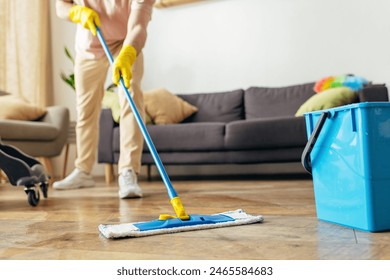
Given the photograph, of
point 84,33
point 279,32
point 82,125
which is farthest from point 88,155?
point 279,32

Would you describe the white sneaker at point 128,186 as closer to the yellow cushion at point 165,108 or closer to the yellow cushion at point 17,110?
the yellow cushion at point 165,108

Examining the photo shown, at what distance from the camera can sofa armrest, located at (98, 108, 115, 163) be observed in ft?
10.0

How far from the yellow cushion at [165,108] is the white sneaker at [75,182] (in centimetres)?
87

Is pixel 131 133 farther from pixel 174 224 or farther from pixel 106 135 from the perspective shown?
pixel 106 135

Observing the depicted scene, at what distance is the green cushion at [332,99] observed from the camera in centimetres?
254

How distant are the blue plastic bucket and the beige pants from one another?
1.06 meters

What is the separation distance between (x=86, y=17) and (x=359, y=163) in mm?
1336

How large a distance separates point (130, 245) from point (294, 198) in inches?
36.6

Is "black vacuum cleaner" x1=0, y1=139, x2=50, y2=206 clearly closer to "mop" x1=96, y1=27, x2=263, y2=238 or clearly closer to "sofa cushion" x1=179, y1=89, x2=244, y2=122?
"mop" x1=96, y1=27, x2=263, y2=238

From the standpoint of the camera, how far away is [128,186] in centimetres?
187

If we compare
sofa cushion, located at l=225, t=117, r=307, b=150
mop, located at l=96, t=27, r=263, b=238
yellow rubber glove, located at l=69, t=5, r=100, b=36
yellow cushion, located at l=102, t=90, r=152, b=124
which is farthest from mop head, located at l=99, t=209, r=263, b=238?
yellow cushion, located at l=102, t=90, r=152, b=124

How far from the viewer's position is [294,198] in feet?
5.56

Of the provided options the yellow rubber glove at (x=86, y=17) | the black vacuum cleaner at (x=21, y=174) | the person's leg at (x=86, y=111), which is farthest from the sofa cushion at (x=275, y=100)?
the black vacuum cleaner at (x=21, y=174)
